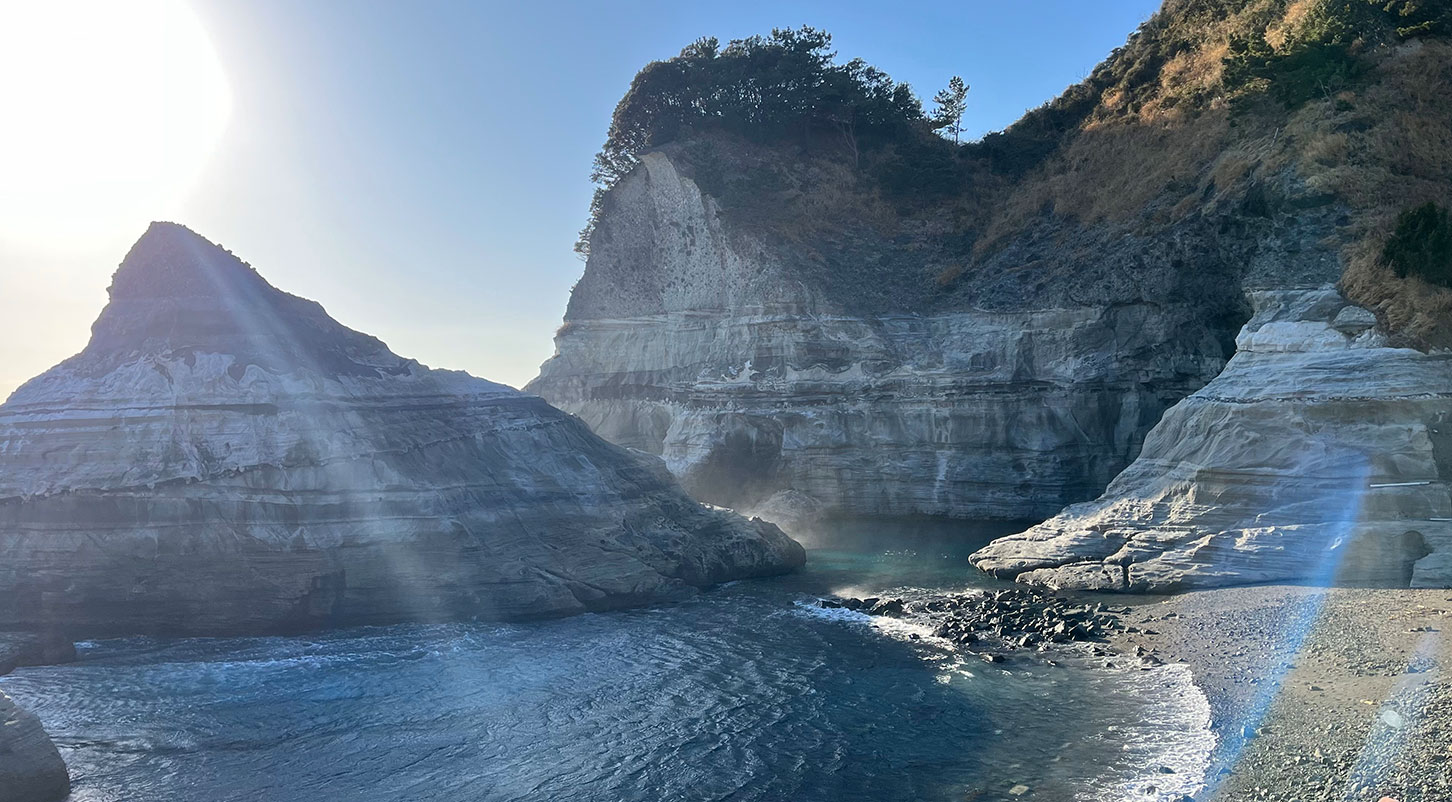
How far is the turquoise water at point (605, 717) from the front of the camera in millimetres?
13375

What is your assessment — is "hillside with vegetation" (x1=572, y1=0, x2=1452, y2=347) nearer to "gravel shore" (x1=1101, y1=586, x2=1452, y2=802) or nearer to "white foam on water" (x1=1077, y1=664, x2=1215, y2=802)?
"gravel shore" (x1=1101, y1=586, x2=1452, y2=802)

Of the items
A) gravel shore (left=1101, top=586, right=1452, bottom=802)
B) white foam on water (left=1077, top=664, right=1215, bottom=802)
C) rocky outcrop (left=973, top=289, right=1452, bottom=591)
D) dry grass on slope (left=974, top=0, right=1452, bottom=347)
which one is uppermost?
dry grass on slope (left=974, top=0, right=1452, bottom=347)

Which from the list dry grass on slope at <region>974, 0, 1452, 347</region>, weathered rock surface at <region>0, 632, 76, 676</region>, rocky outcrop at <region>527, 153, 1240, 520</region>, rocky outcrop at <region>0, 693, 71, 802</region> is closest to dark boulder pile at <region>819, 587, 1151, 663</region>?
dry grass on slope at <region>974, 0, 1452, 347</region>

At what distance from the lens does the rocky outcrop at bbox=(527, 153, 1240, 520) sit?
35.1m

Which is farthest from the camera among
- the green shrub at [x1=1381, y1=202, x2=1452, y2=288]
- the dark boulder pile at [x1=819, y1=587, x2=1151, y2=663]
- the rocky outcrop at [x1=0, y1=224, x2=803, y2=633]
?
the green shrub at [x1=1381, y1=202, x2=1452, y2=288]

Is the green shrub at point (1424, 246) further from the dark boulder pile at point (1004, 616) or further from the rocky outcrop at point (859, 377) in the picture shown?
the dark boulder pile at point (1004, 616)

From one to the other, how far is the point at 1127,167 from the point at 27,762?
134 feet

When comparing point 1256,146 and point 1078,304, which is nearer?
point 1256,146

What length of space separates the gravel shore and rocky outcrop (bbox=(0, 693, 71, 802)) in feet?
49.8

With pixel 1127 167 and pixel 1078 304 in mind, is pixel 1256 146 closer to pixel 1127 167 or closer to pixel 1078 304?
pixel 1127 167

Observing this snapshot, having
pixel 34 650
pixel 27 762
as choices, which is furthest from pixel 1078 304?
pixel 27 762

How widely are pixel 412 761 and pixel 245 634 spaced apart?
9263 millimetres

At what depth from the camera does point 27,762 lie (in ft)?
41.9

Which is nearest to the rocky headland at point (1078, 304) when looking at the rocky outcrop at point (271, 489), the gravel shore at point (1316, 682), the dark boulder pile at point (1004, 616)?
the dark boulder pile at point (1004, 616)
